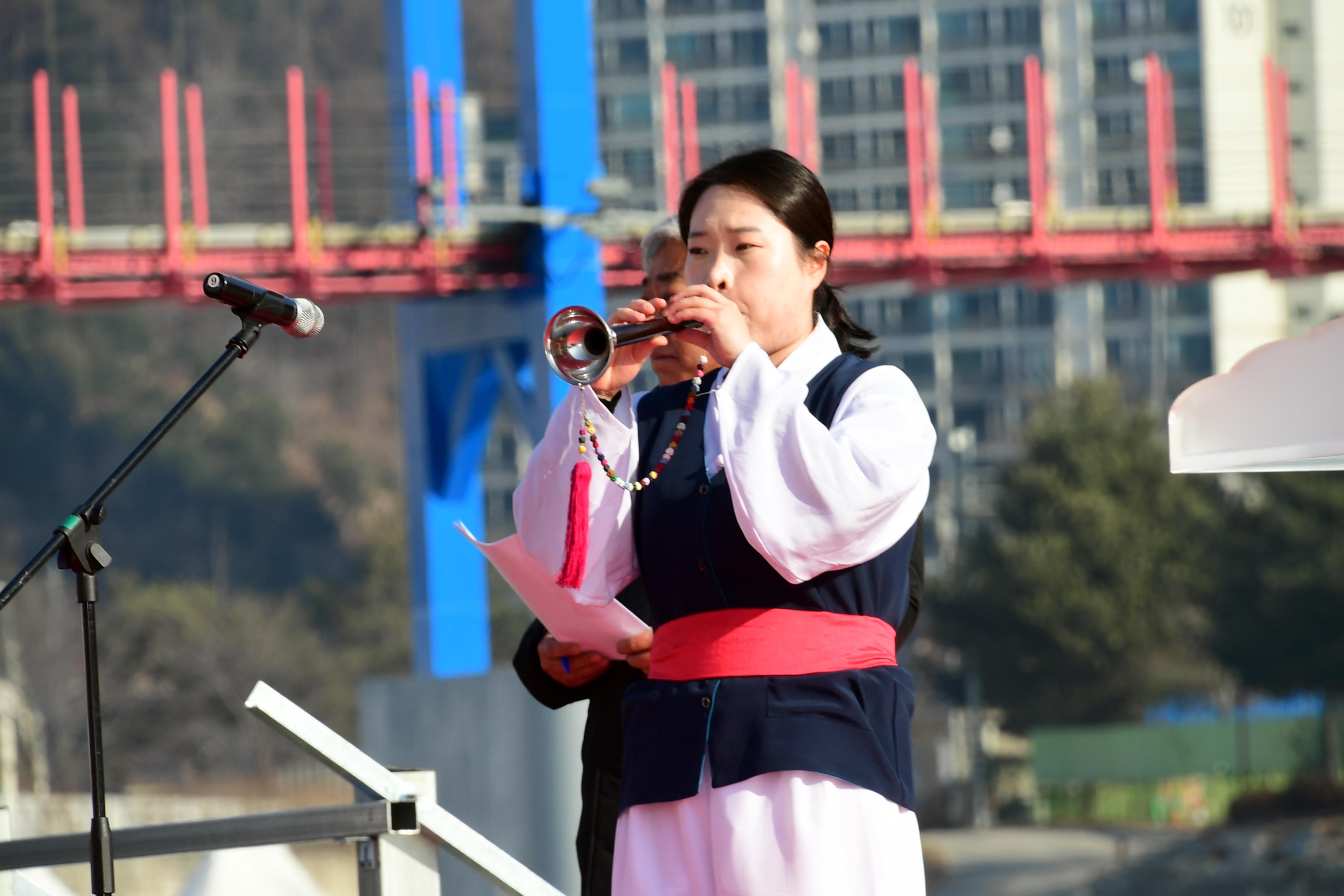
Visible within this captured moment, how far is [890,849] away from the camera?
1.99 metres

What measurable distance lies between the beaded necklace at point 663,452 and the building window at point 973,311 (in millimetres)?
54497

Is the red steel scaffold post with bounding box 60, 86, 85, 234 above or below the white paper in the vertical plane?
above

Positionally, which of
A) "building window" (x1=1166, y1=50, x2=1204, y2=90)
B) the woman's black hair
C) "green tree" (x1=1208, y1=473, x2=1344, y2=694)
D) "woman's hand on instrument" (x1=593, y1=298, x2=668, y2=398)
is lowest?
"green tree" (x1=1208, y1=473, x2=1344, y2=694)

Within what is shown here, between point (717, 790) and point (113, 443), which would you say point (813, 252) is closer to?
point (717, 790)

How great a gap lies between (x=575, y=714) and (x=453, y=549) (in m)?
3.92

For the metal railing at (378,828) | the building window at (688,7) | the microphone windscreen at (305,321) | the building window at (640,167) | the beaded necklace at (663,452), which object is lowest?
the metal railing at (378,828)

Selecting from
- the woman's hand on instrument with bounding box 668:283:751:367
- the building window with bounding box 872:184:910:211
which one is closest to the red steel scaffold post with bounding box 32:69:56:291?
the woman's hand on instrument with bounding box 668:283:751:367

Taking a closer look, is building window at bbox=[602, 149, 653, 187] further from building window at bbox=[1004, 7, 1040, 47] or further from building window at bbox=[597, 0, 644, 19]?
building window at bbox=[1004, 7, 1040, 47]

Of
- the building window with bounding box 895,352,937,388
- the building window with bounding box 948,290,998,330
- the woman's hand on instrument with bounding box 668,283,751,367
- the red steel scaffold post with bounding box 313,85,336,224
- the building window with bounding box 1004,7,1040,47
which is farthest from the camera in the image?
the building window with bounding box 1004,7,1040,47

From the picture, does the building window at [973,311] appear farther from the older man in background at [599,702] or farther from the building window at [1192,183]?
the older man in background at [599,702]

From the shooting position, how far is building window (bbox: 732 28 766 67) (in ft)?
196

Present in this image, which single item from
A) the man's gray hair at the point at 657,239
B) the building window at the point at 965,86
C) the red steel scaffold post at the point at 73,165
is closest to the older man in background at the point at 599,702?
the man's gray hair at the point at 657,239

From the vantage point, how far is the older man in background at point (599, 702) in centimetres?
271

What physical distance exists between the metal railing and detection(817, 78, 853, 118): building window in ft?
193
